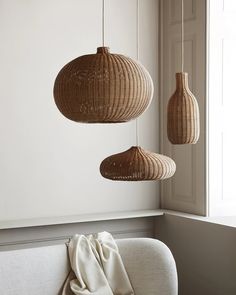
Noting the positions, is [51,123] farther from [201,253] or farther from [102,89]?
[102,89]

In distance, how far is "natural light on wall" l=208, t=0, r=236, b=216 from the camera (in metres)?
3.79

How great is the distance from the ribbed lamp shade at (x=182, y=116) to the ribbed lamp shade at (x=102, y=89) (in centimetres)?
40

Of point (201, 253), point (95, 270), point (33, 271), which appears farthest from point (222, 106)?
point (33, 271)

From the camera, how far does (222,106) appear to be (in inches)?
151

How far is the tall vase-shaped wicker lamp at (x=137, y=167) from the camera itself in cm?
184

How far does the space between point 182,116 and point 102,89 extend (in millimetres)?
532

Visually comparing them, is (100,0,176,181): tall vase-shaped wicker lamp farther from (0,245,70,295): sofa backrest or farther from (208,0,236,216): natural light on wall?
(208,0,236,216): natural light on wall

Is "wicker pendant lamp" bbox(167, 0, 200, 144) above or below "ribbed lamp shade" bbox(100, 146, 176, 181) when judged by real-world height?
above

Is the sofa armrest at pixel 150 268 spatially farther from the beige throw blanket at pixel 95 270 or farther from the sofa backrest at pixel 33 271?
the sofa backrest at pixel 33 271

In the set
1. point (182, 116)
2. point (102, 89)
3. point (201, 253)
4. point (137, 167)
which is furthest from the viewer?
point (201, 253)

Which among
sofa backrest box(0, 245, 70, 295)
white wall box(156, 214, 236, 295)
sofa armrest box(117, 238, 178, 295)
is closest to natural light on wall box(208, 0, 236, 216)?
white wall box(156, 214, 236, 295)

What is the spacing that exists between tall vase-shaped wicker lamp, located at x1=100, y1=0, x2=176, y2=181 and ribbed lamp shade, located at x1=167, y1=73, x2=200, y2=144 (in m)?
0.20

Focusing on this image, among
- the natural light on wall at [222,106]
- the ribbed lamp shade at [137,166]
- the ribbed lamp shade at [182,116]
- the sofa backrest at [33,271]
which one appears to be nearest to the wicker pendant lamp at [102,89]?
the ribbed lamp shade at [137,166]

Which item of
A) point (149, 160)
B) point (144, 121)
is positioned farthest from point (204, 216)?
point (149, 160)
